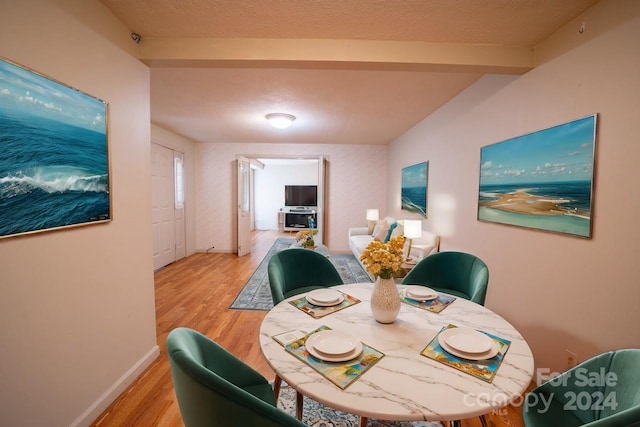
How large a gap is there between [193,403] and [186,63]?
84.3 inches

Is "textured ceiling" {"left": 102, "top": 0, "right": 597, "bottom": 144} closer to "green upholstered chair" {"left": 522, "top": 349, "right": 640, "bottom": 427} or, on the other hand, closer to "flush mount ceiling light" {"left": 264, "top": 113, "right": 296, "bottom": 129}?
"flush mount ceiling light" {"left": 264, "top": 113, "right": 296, "bottom": 129}

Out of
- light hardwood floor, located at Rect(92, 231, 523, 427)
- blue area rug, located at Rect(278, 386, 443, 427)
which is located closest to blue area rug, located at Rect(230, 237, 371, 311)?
light hardwood floor, located at Rect(92, 231, 523, 427)

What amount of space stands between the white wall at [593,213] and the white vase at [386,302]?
4.03 feet

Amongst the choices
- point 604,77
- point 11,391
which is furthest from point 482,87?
point 11,391

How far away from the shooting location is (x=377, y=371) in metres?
0.88

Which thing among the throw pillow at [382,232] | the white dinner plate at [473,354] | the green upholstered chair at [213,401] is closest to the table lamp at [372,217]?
the throw pillow at [382,232]

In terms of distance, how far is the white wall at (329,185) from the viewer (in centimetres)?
568

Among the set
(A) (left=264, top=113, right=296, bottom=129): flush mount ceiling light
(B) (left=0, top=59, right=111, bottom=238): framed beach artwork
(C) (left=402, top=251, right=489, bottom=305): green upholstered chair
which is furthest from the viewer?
(A) (left=264, top=113, right=296, bottom=129): flush mount ceiling light

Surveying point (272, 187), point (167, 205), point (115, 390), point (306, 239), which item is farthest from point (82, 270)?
point (272, 187)

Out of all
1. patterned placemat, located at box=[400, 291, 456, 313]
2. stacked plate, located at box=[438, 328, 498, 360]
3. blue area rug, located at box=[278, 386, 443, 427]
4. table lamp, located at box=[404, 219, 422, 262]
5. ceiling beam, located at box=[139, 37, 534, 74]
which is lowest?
blue area rug, located at box=[278, 386, 443, 427]

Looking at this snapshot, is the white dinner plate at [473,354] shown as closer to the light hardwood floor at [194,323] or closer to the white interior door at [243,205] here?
the light hardwood floor at [194,323]

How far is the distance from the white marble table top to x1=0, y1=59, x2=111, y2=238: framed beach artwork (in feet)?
3.88

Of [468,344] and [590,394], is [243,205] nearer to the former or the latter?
[468,344]

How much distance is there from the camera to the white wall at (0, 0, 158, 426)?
45.5 inches
